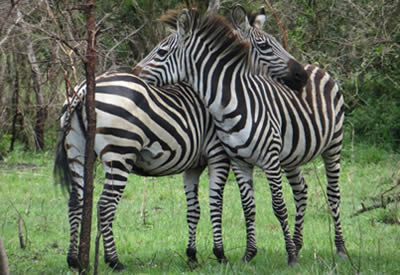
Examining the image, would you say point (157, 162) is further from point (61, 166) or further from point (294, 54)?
point (294, 54)

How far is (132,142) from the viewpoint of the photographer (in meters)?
5.61

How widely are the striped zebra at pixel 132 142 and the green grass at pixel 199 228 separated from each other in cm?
36

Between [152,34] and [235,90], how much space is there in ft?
26.8

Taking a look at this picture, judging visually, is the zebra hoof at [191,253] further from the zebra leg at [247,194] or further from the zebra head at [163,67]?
→ the zebra head at [163,67]

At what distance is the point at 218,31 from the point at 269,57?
0.67 m

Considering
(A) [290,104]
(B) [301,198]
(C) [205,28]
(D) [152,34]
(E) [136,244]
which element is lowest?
(E) [136,244]

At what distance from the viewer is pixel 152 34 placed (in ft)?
46.1

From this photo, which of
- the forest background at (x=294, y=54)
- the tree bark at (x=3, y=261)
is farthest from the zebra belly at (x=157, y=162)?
the forest background at (x=294, y=54)

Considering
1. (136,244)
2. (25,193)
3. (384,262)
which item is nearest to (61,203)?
(25,193)

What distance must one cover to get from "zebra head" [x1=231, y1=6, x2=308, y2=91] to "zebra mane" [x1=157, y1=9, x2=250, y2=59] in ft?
1.13

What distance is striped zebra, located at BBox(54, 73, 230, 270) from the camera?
5598 millimetres

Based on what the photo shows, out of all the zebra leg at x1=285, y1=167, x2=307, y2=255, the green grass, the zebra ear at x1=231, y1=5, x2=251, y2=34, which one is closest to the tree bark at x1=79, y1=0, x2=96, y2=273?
the green grass

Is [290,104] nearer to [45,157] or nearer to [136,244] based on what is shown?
[136,244]

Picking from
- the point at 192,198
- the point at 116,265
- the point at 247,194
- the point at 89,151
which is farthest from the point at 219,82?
the point at 89,151
